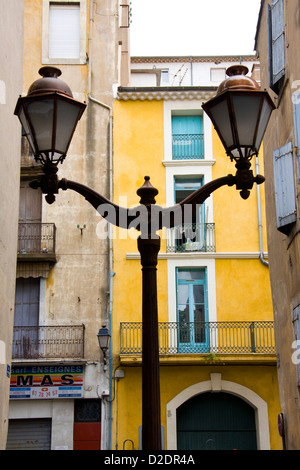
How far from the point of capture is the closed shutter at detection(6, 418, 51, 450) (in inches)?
786

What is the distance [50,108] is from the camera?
4953 millimetres

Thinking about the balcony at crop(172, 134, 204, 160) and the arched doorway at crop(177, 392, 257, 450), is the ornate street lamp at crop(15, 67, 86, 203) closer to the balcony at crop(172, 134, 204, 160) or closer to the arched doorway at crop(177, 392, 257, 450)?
the arched doorway at crop(177, 392, 257, 450)

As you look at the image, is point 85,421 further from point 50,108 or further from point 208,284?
point 50,108

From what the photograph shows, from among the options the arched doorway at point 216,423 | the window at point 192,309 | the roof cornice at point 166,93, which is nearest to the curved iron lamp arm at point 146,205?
the window at point 192,309

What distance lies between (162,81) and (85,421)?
2185cm

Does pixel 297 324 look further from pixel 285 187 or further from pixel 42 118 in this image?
pixel 42 118

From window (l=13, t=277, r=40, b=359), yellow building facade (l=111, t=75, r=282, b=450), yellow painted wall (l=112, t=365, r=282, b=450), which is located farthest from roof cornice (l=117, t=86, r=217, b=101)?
yellow painted wall (l=112, t=365, r=282, b=450)

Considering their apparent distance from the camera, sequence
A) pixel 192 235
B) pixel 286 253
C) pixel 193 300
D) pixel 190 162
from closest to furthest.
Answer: pixel 286 253 → pixel 193 300 → pixel 192 235 → pixel 190 162

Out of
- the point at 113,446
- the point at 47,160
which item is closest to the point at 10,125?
the point at 47,160

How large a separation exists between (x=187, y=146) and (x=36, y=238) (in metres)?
6.22

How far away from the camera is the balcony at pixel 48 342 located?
2033 centimetres

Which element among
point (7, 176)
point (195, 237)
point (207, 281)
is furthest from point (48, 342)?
point (7, 176)

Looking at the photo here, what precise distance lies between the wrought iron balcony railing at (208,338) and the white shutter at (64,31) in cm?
1009

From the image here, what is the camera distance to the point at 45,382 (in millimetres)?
20141
